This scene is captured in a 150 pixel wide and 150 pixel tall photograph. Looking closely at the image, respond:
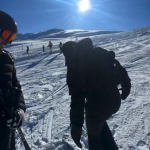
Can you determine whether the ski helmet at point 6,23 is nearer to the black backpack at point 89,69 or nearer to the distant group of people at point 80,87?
the distant group of people at point 80,87

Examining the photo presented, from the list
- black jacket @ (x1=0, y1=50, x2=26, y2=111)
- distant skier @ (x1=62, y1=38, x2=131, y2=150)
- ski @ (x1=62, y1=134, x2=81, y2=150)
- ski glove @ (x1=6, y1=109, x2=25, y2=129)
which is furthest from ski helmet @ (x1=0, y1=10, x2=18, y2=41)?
ski @ (x1=62, y1=134, x2=81, y2=150)

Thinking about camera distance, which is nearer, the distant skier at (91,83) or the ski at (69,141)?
the distant skier at (91,83)

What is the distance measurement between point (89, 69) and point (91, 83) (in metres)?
0.17

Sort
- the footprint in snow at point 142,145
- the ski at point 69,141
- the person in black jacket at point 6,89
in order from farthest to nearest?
the ski at point 69,141 → the footprint in snow at point 142,145 → the person in black jacket at point 6,89

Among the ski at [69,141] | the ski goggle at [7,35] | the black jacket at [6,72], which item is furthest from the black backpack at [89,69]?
the ski at [69,141]

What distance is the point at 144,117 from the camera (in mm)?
3408

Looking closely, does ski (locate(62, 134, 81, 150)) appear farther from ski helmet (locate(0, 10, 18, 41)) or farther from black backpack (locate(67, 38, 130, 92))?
ski helmet (locate(0, 10, 18, 41))

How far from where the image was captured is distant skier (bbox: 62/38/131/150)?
5.37ft

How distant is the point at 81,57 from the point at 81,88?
14.2 inches

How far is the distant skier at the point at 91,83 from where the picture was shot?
1635mm

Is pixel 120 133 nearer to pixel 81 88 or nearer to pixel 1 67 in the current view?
pixel 81 88

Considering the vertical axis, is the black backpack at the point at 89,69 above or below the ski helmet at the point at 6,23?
below

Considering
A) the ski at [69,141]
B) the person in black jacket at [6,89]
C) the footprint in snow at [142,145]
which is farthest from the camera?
the ski at [69,141]

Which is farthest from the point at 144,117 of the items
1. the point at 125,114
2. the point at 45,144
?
the point at 45,144
